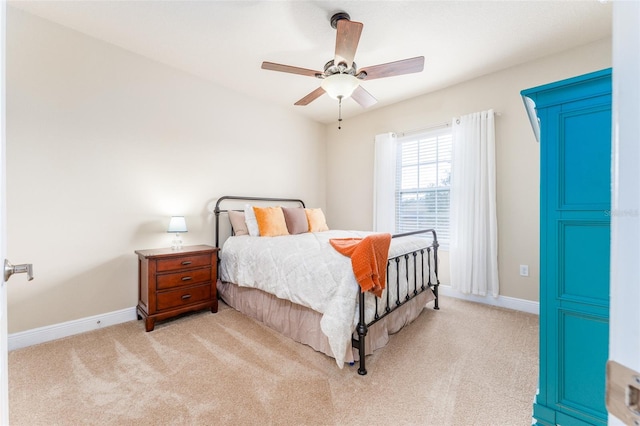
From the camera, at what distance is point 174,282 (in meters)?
2.66

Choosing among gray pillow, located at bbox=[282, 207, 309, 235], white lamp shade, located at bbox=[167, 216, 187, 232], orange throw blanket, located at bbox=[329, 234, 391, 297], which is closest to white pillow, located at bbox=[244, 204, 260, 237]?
gray pillow, located at bbox=[282, 207, 309, 235]

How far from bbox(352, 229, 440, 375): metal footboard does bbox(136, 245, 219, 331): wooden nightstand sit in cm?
175

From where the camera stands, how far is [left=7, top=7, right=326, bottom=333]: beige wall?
2275mm

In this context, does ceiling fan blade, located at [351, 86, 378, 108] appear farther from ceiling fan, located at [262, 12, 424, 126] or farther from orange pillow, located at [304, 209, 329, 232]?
orange pillow, located at [304, 209, 329, 232]

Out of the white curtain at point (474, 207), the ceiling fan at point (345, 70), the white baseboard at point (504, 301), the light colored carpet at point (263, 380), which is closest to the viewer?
the light colored carpet at point (263, 380)

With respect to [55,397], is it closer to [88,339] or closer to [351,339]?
[88,339]

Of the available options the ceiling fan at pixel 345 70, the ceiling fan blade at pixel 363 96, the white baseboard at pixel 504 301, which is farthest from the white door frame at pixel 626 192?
the white baseboard at pixel 504 301

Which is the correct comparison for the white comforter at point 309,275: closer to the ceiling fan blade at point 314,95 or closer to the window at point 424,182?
the window at point 424,182

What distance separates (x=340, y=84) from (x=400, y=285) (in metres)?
1.83

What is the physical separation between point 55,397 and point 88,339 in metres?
0.84

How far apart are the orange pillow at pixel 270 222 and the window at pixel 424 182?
180 centimetres

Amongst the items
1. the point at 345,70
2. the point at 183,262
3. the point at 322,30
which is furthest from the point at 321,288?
Answer: the point at 322,30

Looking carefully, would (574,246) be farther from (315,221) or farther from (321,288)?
(315,221)

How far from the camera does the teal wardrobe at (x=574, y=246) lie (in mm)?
1044
